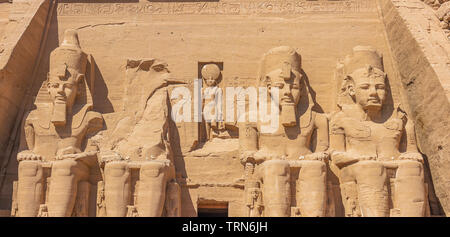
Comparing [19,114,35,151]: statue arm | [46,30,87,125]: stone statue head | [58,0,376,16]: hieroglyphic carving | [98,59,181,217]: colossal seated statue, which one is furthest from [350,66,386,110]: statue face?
[19,114,35,151]: statue arm

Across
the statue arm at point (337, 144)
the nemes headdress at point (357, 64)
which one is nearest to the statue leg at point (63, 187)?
the statue arm at point (337, 144)

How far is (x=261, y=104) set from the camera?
8336 millimetres

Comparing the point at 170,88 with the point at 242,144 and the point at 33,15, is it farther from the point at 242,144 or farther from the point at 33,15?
Result: the point at 33,15

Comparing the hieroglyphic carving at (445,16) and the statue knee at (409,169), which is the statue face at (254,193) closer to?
the statue knee at (409,169)

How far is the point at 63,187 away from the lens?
7.62 meters

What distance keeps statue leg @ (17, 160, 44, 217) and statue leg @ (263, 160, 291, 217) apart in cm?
248

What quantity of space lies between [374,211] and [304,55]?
2.50 metres

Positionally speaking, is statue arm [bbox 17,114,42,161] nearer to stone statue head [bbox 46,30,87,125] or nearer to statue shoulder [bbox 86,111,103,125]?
stone statue head [bbox 46,30,87,125]

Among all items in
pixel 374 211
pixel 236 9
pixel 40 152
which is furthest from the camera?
pixel 236 9

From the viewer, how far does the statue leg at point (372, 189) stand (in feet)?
24.6

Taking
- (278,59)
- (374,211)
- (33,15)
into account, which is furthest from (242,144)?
(33,15)

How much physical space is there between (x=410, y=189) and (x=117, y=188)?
3183 millimetres
